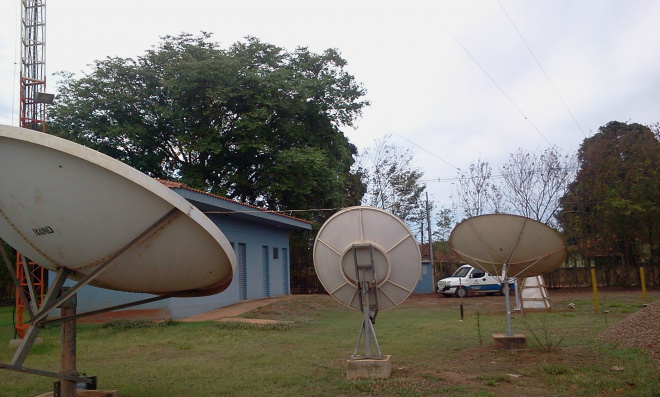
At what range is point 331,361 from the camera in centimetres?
941

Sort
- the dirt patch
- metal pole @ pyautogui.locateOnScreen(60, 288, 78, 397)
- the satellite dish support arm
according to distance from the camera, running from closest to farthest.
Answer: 1. the satellite dish support arm
2. metal pole @ pyautogui.locateOnScreen(60, 288, 78, 397)
3. the dirt patch

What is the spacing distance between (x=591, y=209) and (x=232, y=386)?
93.1 feet

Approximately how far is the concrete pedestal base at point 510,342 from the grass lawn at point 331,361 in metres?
0.17

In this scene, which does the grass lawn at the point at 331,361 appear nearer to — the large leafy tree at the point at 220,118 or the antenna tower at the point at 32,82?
the antenna tower at the point at 32,82

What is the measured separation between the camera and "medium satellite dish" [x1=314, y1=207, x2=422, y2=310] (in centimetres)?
805

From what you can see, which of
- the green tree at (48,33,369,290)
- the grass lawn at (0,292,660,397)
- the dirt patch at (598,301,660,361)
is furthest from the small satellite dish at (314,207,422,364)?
the green tree at (48,33,369,290)

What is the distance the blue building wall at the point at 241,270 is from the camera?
16.1m

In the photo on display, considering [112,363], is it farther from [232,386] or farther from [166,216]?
[166,216]

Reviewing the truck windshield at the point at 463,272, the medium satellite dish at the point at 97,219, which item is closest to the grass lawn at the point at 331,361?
the medium satellite dish at the point at 97,219

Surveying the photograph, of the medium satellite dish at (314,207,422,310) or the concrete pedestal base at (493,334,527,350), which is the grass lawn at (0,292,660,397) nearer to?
the concrete pedestal base at (493,334,527,350)

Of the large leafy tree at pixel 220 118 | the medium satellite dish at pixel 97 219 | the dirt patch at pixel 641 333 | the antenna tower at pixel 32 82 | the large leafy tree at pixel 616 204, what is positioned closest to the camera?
the medium satellite dish at pixel 97 219

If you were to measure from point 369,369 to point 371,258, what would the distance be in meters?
1.50

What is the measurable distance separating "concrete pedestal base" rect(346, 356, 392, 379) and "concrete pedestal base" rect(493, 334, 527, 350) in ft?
10.4

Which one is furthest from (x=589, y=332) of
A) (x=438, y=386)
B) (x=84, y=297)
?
(x=84, y=297)
